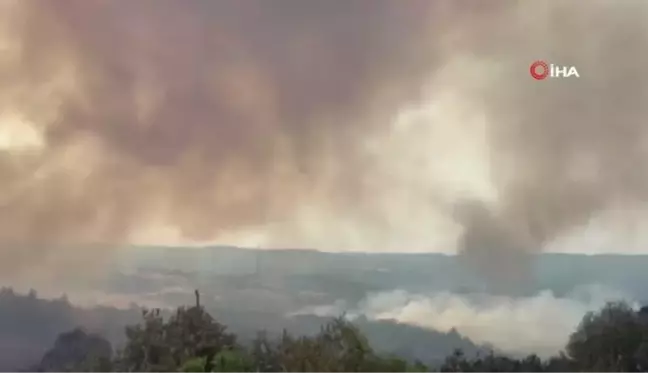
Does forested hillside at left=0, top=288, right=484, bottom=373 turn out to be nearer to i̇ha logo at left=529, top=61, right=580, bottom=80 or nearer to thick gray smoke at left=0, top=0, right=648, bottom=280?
thick gray smoke at left=0, top=0, right=648, bottom=280

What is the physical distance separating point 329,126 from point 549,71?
696 millimetres

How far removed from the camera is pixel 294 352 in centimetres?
219


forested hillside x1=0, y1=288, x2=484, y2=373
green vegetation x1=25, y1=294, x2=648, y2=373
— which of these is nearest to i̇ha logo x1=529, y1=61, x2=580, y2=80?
green vegetation x1=25, y1=294, x2=648, y2=373

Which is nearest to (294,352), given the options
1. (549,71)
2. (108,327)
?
(108,327)

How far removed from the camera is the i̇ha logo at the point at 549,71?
227 cm

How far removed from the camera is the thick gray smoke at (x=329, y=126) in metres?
2.26

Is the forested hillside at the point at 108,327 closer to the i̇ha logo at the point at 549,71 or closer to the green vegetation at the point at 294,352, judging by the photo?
the green vegetation at the point at 294,352

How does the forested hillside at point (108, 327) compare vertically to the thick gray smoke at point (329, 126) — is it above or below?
below

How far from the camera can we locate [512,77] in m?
2.27

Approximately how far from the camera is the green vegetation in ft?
7.13

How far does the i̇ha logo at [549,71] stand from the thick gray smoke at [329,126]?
3 cm

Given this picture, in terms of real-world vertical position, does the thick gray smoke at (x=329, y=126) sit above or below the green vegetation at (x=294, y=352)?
above

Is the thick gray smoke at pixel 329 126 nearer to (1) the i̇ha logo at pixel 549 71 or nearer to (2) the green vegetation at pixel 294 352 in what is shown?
(1) the i̇ha logo at pixel 549 71

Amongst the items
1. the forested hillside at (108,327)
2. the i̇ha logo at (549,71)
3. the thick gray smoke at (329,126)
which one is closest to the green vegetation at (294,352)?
the forested hillside at (108,327)
